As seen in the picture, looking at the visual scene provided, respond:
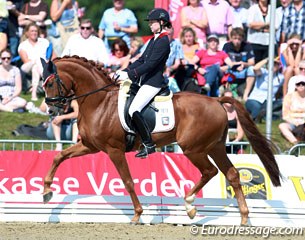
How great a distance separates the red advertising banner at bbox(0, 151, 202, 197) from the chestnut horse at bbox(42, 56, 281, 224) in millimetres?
1025

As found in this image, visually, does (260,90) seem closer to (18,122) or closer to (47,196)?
(18,122)

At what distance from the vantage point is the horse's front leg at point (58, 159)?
11509 mm

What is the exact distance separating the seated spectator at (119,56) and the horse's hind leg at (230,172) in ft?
15.7

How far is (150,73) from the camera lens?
1146 cm

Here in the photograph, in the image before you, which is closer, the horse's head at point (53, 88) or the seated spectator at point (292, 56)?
the horse's head at point (53, 88)

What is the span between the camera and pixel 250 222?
451 inches

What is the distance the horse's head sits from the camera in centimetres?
1132

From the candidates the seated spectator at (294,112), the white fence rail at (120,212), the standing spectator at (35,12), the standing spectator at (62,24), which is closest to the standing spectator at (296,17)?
the seated spectator at (294,112)

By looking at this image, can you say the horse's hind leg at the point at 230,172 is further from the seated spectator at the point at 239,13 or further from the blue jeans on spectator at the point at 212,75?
the seated spectator at the point at 239,13

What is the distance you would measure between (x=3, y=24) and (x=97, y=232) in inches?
287

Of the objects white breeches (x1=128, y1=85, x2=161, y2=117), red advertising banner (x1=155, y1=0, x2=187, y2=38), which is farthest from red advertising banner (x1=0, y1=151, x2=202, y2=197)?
red advertising banner (x1=155, y1=0, x2=187, y2=38)

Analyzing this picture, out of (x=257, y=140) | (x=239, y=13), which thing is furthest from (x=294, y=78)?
(x=257, y=140)

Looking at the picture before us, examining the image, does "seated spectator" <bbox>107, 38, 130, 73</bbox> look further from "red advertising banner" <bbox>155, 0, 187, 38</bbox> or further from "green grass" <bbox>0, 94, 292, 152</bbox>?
"green grass" <bbox>0, 94, 292, 152</bbox>

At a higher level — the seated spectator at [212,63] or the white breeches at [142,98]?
the white breeches at [142,98]
